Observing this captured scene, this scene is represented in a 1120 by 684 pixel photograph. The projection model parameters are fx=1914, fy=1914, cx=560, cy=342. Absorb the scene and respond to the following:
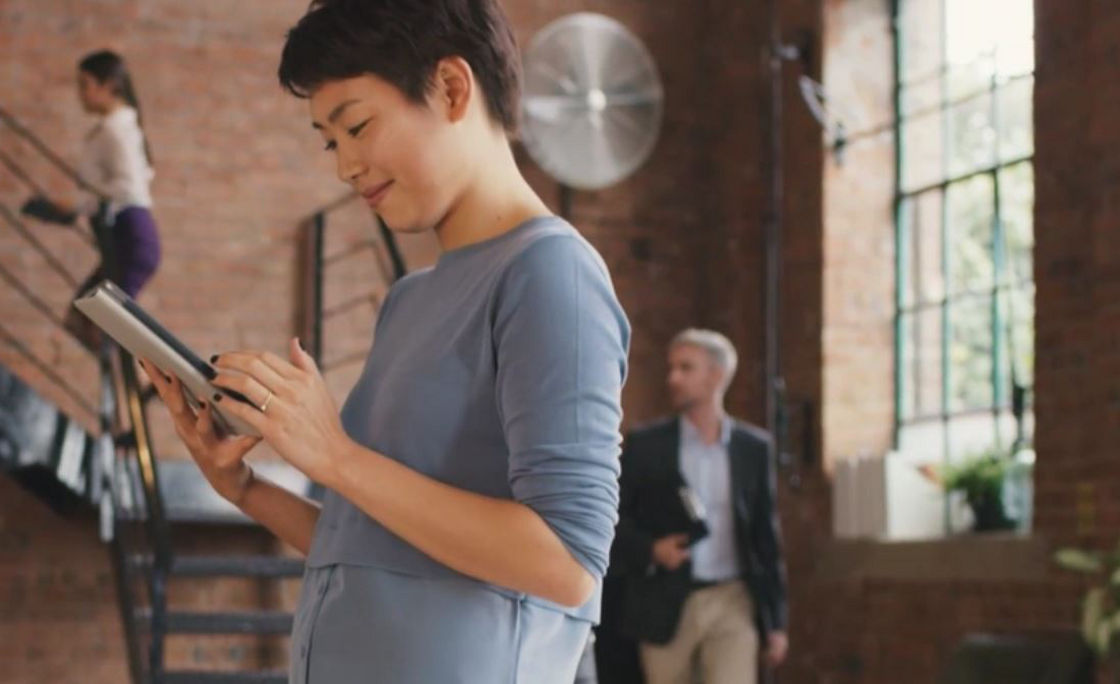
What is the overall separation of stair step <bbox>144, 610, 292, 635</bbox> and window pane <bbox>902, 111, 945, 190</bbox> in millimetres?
3593

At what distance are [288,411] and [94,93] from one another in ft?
18.0

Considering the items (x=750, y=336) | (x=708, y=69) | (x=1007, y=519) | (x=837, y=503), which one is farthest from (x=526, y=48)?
(x=1007, y=519)

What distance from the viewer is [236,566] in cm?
633

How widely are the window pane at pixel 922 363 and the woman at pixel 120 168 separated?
3276mm

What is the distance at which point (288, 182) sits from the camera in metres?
8.16

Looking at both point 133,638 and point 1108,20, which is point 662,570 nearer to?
point 133,638

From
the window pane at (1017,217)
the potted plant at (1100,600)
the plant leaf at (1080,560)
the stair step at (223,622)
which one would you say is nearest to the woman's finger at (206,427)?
the stair step at (223,622)

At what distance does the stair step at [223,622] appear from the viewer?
5977mm

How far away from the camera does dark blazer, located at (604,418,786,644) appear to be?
595 centimetres

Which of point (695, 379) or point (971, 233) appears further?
point (971, 233)

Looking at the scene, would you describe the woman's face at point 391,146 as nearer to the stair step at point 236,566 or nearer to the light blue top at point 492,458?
the light blue top at point 492,458

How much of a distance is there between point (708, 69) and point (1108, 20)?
2.73 meters

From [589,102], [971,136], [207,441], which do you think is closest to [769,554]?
[971,136]

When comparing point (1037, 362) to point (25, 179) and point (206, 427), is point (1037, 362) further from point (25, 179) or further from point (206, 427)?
point (206, 427)
